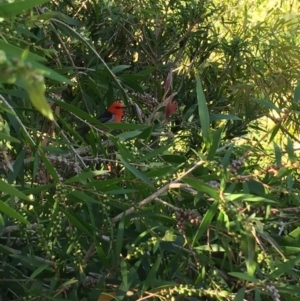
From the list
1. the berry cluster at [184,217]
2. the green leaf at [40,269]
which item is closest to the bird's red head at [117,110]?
the green leaf at [40,269]

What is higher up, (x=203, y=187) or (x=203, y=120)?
(x=203, y=120)

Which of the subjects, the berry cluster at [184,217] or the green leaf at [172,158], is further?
the green leaf at [172,158]

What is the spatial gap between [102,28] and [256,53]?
2.79 feet

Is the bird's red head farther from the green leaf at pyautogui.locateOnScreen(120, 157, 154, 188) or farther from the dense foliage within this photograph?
the green leaf at pyautogui.locateOnScreen(120, 157, 154, 188)

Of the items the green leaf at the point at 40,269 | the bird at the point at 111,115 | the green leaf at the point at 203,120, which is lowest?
the green leaf at the point at 40,269

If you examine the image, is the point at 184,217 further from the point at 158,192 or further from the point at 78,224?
the point at 78,224

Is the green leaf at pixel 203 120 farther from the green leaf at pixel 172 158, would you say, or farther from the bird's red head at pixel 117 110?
the bird's red head at pixel 117 110

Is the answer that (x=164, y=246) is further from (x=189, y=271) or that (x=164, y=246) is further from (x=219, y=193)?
(x=219, y=193)

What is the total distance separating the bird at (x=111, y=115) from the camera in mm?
1737

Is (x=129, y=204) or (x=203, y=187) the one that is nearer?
(x=203, y=187)

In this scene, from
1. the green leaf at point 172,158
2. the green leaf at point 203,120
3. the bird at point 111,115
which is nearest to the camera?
the green leaf at point 203,120

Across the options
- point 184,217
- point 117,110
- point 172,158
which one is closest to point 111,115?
point 117,110

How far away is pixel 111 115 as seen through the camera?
1.89 m

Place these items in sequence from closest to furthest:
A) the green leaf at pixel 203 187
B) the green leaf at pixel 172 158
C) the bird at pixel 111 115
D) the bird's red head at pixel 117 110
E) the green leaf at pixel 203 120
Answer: the green leaf at pixel 203 187 → the green leaf at pixel 203 120 → the green leaf at pixel 172 158 → the bird at pixel 111 115 → the bird's red head at pixel 117 110
